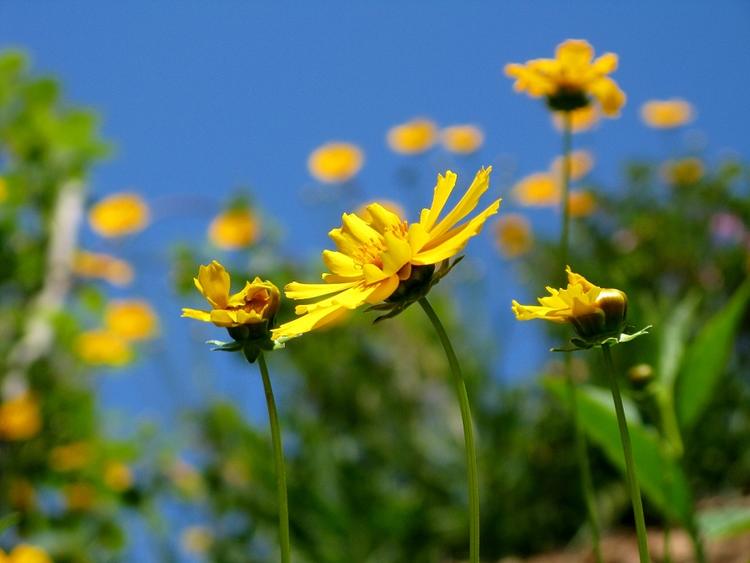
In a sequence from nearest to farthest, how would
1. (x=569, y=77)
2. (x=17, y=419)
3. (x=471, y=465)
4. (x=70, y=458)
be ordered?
1. (x=471, y=465)
2. (x=569, y=77)
3. (x=17, y=419)
4. (x=70, y=458)

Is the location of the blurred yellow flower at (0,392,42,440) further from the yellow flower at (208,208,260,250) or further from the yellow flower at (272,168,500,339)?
the yellow flower at (272,168,500,339)

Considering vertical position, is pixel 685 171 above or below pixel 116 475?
above

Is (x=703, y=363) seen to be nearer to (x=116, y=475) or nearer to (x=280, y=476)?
(x=280, y=476)

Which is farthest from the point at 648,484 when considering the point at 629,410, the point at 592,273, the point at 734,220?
the point at 734,220

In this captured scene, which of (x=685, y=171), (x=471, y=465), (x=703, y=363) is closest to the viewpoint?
(x=471, y=465)

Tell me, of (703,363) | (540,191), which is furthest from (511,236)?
(703,363)

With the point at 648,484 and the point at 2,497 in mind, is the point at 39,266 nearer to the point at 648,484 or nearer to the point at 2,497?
the point at 2,497
